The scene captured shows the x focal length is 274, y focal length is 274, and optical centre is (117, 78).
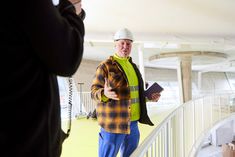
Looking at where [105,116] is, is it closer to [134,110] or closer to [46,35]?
[134,110]

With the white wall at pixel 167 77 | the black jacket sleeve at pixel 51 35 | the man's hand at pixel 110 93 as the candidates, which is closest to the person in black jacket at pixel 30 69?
the black jacket sleeve at pixel 51 35

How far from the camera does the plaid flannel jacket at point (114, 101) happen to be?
88.9 inches

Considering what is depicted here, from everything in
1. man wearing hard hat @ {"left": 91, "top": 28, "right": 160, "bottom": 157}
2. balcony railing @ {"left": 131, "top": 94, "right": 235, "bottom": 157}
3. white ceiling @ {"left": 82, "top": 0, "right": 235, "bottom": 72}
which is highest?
white ceiling @ {"left": 82, "top": 0, "right": 235, "bottom": 72}

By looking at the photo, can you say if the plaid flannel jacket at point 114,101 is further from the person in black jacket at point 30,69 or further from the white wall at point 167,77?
the white wall at point 167,77

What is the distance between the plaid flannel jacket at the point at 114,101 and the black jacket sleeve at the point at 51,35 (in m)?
1.56

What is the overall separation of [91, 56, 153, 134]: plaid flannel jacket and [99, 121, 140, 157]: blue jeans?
0.20 feet

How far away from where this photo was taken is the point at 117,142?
7.44 feet

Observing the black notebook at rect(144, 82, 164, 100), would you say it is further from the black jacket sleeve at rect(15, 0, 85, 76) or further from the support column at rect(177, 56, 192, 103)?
the support column at rect(177, 56, 192, 103)

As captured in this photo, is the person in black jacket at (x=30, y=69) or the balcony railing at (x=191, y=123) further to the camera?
the balcony railing at (x=191, y=123)

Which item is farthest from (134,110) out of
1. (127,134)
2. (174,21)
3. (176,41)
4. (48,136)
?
(176,41)

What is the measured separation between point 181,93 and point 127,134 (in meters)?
8.40

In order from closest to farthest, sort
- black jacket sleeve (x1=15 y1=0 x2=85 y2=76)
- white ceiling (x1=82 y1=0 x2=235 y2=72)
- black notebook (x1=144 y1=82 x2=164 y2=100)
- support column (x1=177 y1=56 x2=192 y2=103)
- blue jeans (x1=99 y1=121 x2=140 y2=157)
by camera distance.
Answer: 1. black jacket sleeve (x1=15 y1=0 x2=85 y2=76)
2. blue jeans (x1=99 y1=121 x2=140 y2=157)
3. black notebook (x1=144 y1=82 x2=164 y2=100)
4. white ceiling (x1=82 y1=0 x2=235 y2=72)
5. support column (x1=177 y1=56 x2=192 y2=103)

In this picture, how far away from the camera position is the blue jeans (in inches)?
88.3

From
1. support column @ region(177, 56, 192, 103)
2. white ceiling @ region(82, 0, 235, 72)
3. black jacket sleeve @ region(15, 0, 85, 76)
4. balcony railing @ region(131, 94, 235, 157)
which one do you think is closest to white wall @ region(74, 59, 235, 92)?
support column @ region(177, 56, 192, 103)
